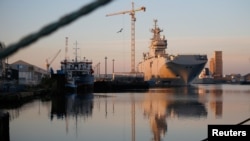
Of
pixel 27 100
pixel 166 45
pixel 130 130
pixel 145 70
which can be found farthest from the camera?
pixel 145 70

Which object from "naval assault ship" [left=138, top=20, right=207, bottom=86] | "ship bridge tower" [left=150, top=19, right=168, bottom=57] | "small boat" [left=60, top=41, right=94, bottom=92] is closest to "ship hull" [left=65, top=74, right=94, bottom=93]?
"small boat" [left=60, top=41, right=94, bottom=92]

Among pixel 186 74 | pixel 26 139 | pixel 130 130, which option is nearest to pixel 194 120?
pixel 130 130

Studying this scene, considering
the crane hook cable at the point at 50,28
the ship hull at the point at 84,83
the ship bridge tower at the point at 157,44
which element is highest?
the ship bridge tower at the point at 157,44

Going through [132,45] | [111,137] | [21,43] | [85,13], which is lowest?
[111,137]

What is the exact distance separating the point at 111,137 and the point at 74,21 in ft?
59.0

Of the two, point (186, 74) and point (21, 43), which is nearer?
point (21, 43)

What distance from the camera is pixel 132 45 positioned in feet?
449

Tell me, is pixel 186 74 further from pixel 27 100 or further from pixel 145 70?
pixel 27 100

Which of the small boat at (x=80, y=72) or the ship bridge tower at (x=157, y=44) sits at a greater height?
the ship bridge tower at (x=157, y=44)

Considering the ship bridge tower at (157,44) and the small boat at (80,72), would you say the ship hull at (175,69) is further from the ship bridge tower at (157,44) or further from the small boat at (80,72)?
the small boat at (80,72)

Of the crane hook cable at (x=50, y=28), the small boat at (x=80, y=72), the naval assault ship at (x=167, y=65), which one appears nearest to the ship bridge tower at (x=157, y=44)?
the naval assault ship at (x=167, y=65)

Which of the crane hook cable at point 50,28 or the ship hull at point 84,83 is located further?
the ship hull at point 84,83

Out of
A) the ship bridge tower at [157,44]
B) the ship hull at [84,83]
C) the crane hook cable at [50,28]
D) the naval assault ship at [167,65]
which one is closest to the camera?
the crane hook cable at [50,28]

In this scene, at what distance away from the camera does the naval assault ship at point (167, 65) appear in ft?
409
